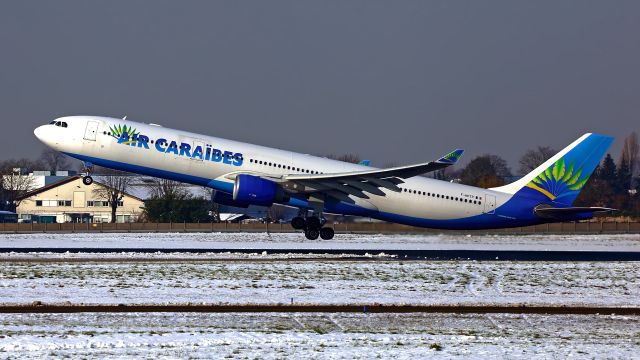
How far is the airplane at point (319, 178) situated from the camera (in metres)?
45.8

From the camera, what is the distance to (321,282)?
93.7ft

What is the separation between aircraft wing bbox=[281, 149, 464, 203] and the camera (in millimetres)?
46094

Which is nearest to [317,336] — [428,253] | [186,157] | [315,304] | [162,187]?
[315,304]

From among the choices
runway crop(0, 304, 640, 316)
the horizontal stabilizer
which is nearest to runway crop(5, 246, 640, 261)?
the horizontal stabilizer

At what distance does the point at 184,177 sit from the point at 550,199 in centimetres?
1926

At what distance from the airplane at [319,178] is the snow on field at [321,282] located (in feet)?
36.0

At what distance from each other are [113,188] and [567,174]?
7551cm

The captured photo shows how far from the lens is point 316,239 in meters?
52.1

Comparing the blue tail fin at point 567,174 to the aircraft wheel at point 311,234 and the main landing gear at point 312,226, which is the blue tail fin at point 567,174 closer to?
the main landing gear at point 312,226

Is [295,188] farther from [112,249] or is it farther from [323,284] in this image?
[323,284]

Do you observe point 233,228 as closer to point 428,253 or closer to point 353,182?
point 353,182

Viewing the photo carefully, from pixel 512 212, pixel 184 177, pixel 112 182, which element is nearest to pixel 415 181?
pixel 512 212

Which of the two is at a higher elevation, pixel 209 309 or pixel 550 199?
pixel 550 199

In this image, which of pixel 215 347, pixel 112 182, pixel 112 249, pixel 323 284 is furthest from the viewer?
pixel 112 182
